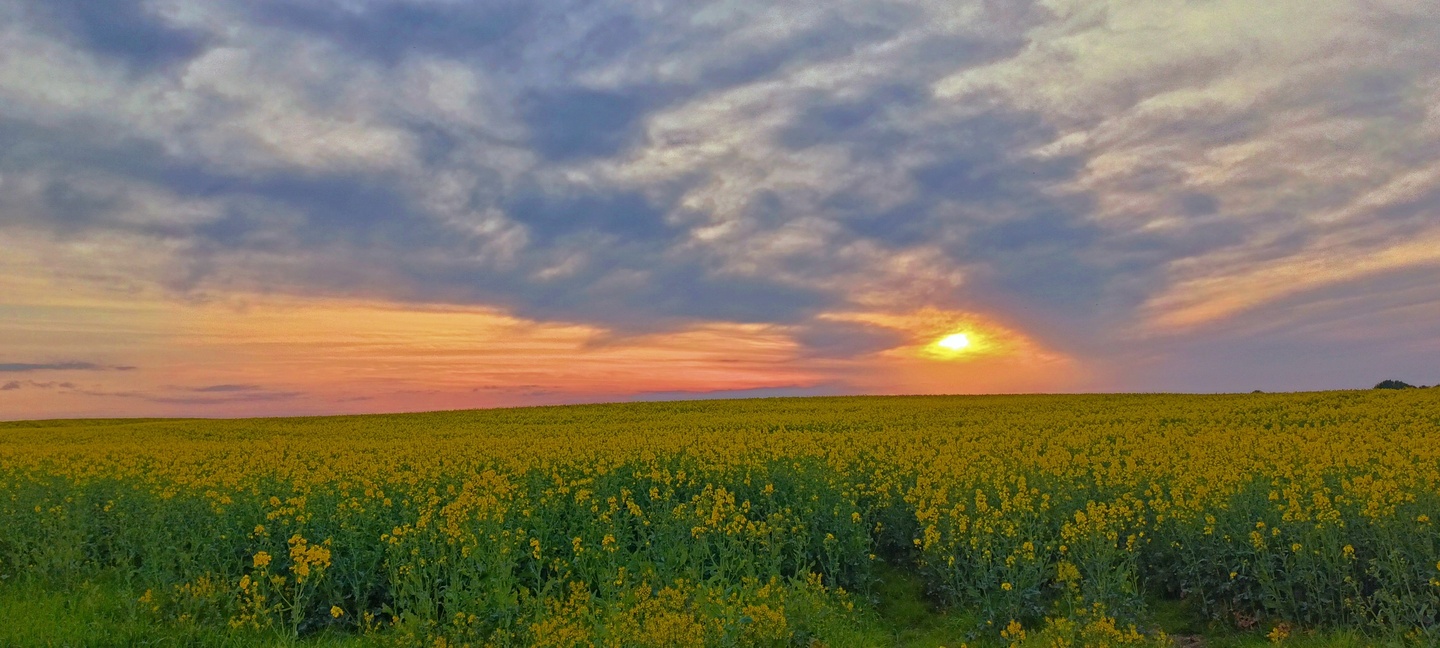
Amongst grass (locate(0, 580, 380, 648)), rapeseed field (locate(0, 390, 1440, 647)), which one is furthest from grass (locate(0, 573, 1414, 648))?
rapeseed field (locate(0, 390, 1440, 647))

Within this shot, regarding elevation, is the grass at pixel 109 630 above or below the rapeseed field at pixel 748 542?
below

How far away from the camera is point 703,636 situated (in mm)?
8453

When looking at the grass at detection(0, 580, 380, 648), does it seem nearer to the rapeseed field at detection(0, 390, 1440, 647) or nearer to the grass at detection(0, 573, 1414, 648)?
the grass at detection(0, 573, 1414, 648)

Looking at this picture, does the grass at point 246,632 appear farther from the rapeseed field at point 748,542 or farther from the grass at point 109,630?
the rapeseed field at point 748,542

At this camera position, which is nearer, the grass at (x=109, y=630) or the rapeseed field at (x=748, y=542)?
the rapeseed field at (x=748, y=542)

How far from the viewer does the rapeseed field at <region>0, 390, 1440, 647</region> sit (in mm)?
9547

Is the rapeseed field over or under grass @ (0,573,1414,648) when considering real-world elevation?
over

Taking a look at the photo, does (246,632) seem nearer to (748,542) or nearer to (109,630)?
(109,630)

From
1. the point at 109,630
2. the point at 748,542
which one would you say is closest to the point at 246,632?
the point at 109,630

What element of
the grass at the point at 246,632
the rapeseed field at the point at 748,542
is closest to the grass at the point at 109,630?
the grass at the point at 246,632

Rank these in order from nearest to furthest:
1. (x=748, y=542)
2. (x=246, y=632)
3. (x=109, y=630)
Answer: (x=246, y=632) → (x=109, y=630) → (x=748, y=542)

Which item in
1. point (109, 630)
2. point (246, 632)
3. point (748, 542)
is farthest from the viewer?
point (748, 542)

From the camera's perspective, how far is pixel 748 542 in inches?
500

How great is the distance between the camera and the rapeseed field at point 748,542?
31.3 feet
